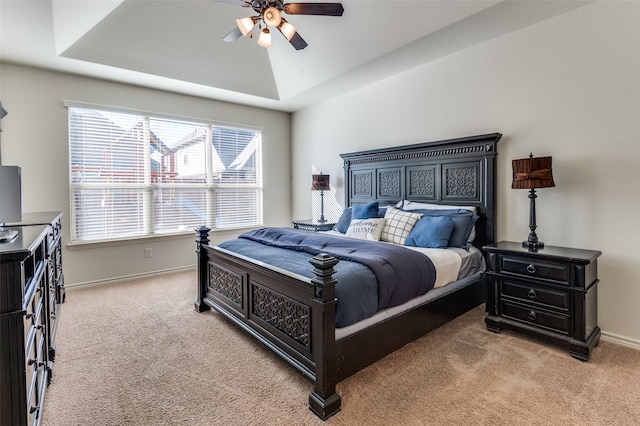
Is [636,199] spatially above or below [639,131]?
below

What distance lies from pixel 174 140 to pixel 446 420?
478 cm

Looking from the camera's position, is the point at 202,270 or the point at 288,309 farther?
the point at 202,270

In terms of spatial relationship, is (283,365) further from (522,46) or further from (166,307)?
(522,46)

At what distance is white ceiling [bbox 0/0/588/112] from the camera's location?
9.58ft

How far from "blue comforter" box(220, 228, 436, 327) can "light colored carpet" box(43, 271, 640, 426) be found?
0.47 metres

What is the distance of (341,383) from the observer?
2.04 meters

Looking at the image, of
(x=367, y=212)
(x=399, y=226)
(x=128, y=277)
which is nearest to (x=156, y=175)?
(x=128, y=277)

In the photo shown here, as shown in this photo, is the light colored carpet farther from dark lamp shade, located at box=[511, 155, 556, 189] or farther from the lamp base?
dark lamp shade, located at box=[511, 155, 556, 189]

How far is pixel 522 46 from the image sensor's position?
121 inches

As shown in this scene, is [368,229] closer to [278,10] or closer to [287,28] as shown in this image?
[287,28]

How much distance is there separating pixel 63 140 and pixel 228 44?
7.77ft

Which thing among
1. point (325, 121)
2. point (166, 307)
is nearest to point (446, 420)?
point (166, 307)

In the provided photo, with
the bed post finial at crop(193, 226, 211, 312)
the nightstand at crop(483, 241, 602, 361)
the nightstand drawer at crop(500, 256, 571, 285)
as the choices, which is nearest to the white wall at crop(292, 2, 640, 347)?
the nightstand at crop(483, 241, 602, 361)

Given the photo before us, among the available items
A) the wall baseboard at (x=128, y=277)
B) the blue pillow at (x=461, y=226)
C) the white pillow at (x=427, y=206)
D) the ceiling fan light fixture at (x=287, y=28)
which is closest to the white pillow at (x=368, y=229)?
the white pillow at (x=427, y=206)
